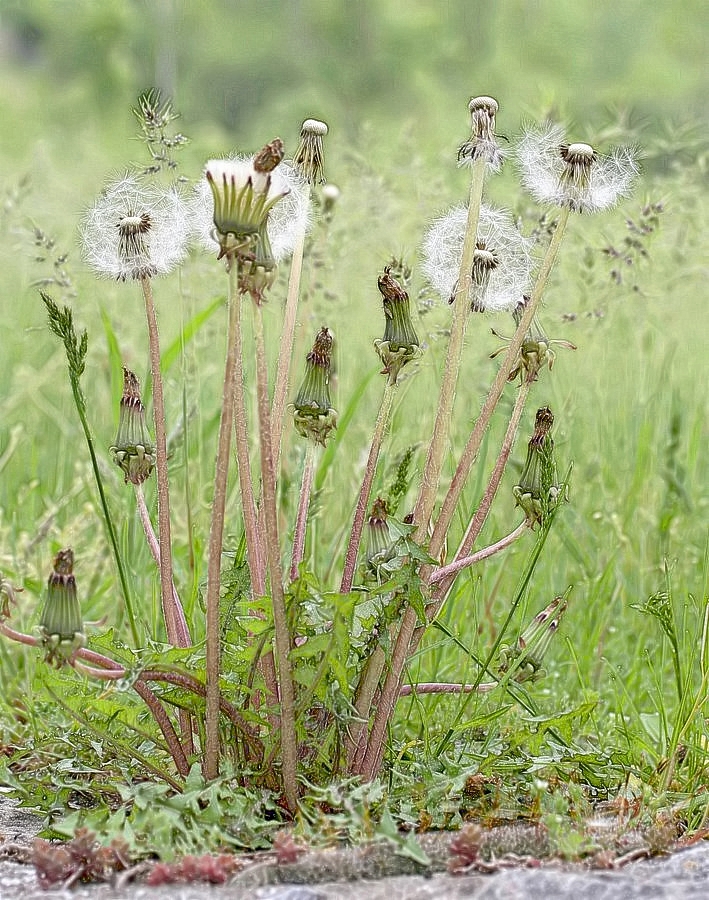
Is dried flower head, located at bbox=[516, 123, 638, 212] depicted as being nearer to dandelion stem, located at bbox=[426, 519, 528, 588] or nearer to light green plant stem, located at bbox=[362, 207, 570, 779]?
light green plant stem, located at bbox=[362, 207, 570, 779]

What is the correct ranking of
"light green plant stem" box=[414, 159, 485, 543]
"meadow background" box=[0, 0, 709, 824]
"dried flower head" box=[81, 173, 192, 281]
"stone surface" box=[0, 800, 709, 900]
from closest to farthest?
"stone surface" box=[0, 800, 709, 900] < "light green plant stem" box=[414, 159, 485, 543] < "dried flower head" box=[81, 173, 192, 281] < "meadow background" box=[0, 0, 709, 824]

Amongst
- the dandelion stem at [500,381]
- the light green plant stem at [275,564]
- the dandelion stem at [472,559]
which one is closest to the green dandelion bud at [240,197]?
the light green plant stem at [275,564]

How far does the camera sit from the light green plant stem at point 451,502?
1372 millimetres

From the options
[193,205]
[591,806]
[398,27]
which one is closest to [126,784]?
[591,806]

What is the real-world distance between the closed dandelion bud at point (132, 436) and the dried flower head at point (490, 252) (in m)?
0.41

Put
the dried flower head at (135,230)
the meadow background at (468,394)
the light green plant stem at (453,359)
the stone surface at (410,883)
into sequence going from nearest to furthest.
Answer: the stone surface at (410,883), the light green plant stem at (453,359), the dried flower head at (135,230), the meadow background at (468,394)

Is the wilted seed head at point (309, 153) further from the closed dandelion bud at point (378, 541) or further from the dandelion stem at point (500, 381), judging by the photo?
the closed dandelion bud at point (378, 541)

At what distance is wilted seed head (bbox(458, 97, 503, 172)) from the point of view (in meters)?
1.35

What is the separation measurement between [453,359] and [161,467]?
38 cm

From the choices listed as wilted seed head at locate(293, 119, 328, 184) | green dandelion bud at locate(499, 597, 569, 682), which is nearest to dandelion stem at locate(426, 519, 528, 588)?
green dandelion bud at locate(499, 597, 569, 682)

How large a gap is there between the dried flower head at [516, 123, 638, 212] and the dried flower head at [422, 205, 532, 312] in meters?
0.08

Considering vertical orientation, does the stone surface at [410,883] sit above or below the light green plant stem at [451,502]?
below

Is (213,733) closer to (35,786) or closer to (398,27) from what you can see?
(35,786)

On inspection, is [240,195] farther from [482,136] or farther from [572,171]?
[572,171]
